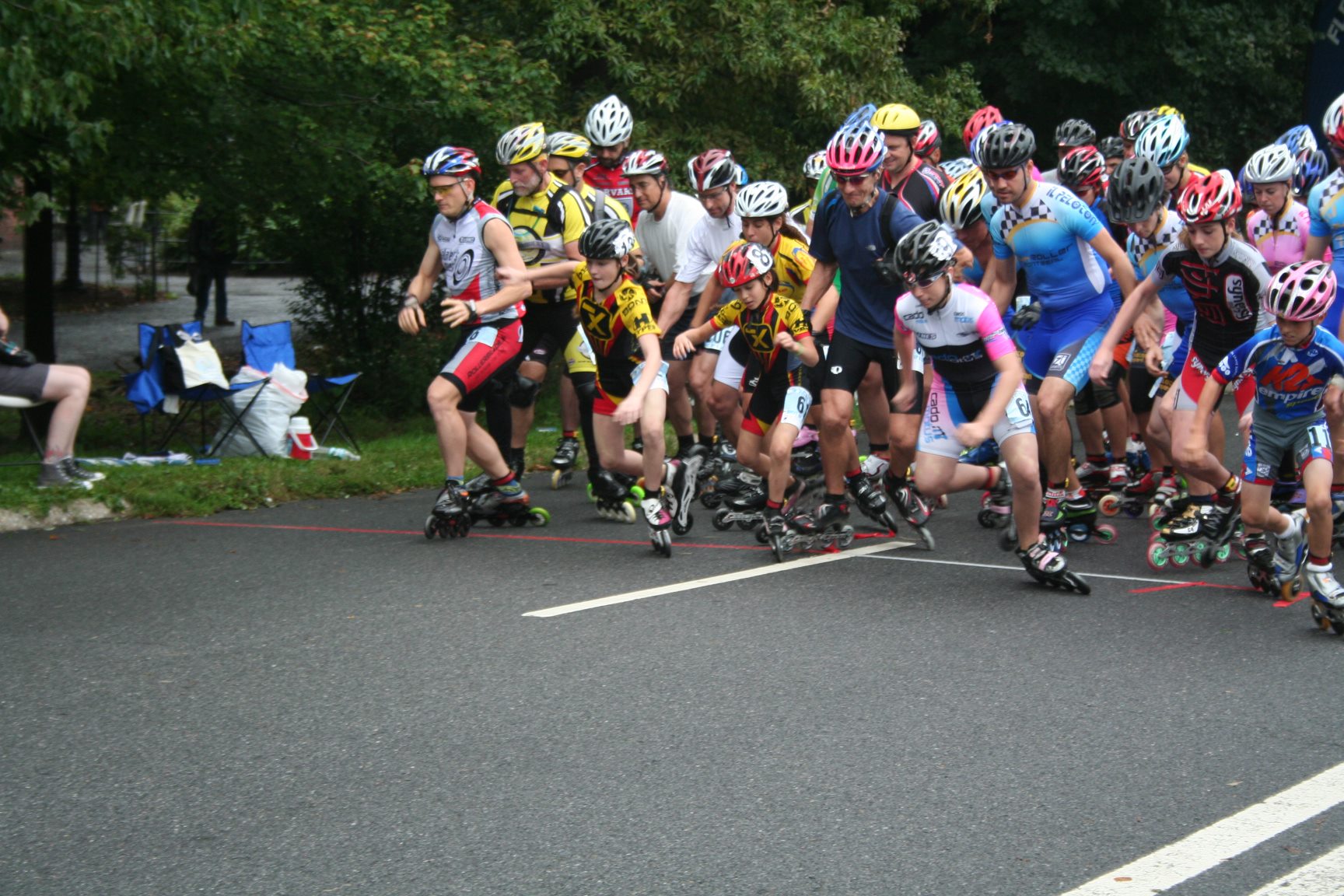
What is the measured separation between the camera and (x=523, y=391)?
37.5ft

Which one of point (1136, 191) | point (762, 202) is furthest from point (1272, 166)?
point (762, 202)

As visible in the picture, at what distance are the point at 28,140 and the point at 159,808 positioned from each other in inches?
328

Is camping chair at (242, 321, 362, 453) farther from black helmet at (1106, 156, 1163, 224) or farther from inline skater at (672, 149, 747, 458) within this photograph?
black helmet at (1106, 156, 1163, 224)

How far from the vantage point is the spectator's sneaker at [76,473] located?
10.6m

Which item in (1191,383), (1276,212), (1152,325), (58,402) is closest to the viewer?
(1191,383)

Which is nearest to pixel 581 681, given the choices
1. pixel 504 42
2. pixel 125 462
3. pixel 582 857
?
pixel 582 857

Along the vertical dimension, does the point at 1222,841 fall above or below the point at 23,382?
below

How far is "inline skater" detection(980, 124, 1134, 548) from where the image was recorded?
362 inches

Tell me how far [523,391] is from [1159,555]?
4838 millimetres

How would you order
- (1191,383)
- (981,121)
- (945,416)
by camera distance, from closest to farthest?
1. (945,416)
2. (1191,383)
3. (981,121)

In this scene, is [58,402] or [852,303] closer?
[852,303]

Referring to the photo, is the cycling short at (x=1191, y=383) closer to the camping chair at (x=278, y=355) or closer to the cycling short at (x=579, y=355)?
the cycling short at (x=579, y=355)

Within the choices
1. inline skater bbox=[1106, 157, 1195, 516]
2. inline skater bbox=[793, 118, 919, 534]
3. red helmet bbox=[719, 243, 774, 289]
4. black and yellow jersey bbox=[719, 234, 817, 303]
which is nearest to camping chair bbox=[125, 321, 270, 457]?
black and yellow jersey bbox=[719, 234, 817, 303]

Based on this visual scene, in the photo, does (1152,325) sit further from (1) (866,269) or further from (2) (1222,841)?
(2) (1222,841)
